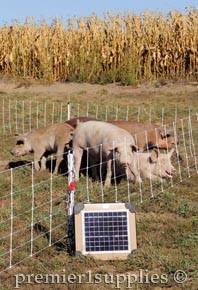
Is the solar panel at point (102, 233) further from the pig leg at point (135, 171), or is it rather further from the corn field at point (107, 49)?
the corn field at point (107, 49)

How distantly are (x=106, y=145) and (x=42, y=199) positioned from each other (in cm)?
126

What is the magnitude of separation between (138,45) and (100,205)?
634 inches

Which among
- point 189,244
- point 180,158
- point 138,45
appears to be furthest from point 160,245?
point 138,45

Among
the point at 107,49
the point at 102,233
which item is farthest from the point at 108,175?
the point at 107,49

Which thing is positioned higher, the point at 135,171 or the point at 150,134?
the point at 150,134

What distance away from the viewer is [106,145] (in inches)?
368

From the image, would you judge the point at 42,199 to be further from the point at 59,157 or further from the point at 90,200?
the point at 59,157

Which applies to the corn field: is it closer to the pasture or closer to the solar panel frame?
the pasture

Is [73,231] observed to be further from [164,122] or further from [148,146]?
[164,122]

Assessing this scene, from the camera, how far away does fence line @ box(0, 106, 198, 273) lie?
698 cm

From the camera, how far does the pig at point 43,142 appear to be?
35.1 feet

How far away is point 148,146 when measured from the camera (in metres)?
11.0

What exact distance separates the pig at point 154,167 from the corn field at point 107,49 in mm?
11833

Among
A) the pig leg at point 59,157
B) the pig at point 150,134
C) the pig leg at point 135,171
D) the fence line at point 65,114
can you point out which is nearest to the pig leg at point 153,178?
the pig leg at point 135,171
